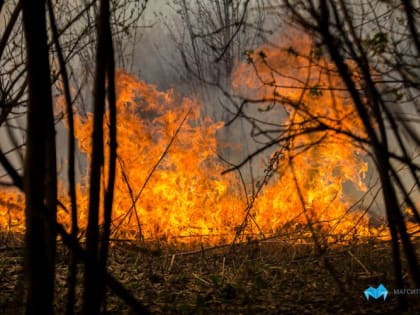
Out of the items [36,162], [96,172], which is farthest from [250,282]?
[36,162]

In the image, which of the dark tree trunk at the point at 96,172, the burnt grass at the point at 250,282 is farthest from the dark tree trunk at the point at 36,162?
the burnt grass at the point at 250,282

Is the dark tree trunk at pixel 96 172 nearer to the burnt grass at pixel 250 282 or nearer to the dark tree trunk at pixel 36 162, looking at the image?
the dark tree trunk at pixel 36 162

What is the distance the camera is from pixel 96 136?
210 centimetres

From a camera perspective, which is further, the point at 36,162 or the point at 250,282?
the point at 250,282

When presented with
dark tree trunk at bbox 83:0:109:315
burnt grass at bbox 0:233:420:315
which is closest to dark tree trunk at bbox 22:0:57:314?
dark tree trunk at bbox 83:0:109:315

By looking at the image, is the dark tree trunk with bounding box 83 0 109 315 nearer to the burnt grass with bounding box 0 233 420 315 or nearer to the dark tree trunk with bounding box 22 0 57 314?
the dark tree trunk with bounding box 22 0 57 314

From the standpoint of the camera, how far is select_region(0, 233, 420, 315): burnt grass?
3939mm

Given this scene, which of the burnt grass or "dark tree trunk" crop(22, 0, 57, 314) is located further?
the burnt grass

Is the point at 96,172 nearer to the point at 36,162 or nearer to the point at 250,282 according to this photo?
the point at 36,162

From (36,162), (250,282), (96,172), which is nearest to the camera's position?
(36,162)

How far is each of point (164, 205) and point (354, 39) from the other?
9.39 m

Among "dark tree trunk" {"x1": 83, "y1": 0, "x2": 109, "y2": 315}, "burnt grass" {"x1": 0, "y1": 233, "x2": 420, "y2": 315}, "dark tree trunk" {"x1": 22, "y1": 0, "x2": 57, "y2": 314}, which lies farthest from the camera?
"burnt grass" {"x1": 0, "y1": 233, "x2": 420, "y2": 315}

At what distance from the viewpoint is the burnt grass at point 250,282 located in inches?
155

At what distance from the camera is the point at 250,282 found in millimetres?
5117
